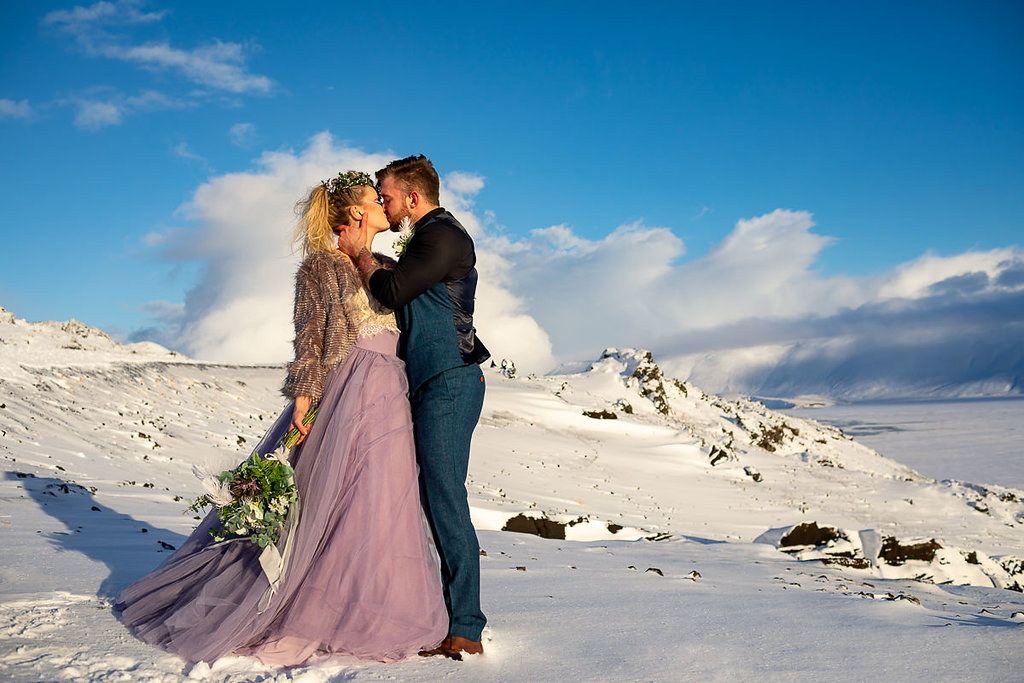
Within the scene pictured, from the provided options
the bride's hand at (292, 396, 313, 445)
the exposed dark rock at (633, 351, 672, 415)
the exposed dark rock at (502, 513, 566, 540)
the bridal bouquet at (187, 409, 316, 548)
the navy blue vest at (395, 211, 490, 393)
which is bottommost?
the exposed dark rock at (502, 513, 566, 540)

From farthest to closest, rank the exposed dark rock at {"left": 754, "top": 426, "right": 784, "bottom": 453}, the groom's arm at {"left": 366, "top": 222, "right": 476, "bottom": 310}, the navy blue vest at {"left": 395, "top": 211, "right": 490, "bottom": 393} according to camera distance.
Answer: the exposed dark rock at {"left": 754, "top": 426, "right": 784, "bottom": 453}
the navy blue vest at {"left": 395, "top": 211, "right": 490, "bottom": 393}
the groom's arm at {"left": 366, "top": 222, "right": 476, "bottom": 310}

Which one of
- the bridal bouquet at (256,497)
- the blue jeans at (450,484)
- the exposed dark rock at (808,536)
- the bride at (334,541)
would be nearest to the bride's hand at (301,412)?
the bride at (334,541)

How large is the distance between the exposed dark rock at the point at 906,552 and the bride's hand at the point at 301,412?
25.3 ft

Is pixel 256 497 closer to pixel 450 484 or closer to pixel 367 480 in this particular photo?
pixel 367 480

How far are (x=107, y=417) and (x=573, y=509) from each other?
23.6 ft

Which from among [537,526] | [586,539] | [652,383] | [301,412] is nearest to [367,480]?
[301,412]

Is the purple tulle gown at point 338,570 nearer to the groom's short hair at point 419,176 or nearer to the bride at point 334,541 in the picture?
the bride at point 334,541

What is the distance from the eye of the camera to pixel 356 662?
2.87 meters

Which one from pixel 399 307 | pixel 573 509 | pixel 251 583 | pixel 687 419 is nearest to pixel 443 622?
pixel 251 583

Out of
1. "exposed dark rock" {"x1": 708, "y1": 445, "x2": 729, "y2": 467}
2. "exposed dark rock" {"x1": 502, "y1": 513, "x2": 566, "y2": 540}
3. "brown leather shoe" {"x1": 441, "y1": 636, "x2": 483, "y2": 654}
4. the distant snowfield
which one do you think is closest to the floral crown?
"brown leather shoe" {"x1": 441, "y1": 636, "x2": 483, "y2": 654}

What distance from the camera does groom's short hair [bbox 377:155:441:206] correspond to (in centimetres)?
330

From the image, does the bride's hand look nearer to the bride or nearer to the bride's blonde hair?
the bride

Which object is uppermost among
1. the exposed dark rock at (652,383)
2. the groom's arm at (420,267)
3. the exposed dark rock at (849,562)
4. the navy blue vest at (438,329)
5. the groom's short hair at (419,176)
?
the exposed dark rock at (652,383)

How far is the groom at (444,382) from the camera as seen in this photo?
307 centimetres
